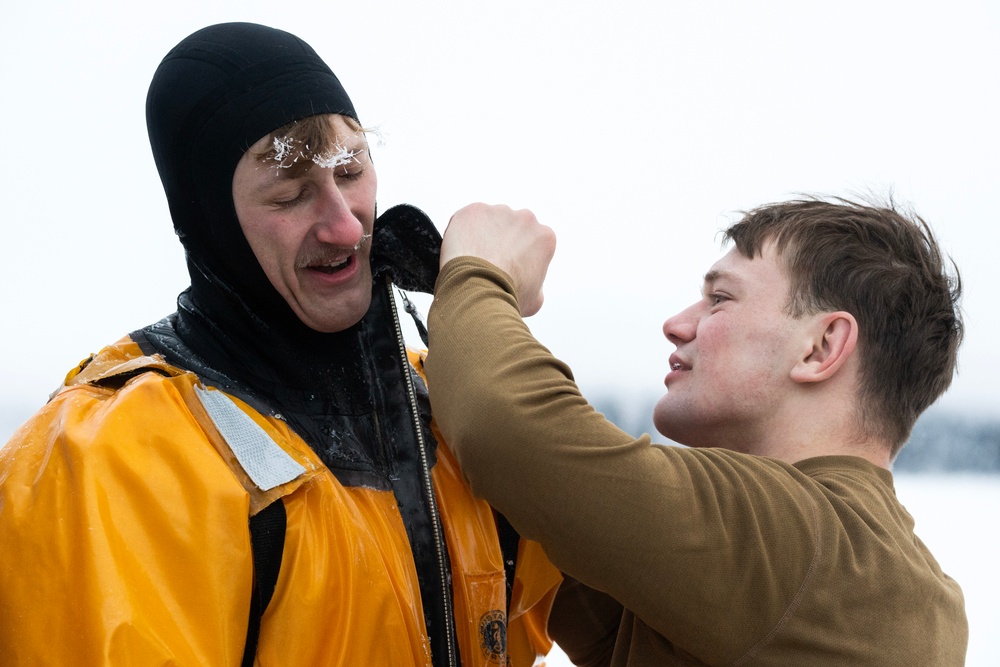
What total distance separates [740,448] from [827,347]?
6.4 inches

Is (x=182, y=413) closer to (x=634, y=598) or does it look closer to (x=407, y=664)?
(x=407, y=664)

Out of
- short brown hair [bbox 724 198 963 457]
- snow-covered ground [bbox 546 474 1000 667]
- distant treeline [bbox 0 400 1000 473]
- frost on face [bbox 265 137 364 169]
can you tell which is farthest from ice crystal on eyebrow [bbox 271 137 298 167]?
distant treeline [bbox 0 400 1000 473]

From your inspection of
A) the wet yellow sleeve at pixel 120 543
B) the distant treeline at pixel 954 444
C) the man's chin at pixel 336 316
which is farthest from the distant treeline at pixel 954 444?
the wet yellow sleeve at pixel 120 543

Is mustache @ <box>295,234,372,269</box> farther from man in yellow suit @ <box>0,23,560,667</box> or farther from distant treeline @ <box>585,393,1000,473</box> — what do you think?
distant treeline @ <box>585,393,1000,473</box>

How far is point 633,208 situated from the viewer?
3.39 metres

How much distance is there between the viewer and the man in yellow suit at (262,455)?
2.69ft

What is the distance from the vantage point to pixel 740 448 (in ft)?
3.87

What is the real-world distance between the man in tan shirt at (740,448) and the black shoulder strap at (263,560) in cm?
18

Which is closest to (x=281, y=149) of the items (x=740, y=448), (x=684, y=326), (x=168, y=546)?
(x=168, y=546)

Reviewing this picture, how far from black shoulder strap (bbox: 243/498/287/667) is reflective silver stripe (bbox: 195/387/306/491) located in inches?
1.2

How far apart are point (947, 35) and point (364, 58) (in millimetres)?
2102

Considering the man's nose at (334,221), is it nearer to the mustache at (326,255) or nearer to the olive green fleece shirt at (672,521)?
the mustache at (326,255)

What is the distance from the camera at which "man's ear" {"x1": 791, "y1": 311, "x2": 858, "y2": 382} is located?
1.11 meters

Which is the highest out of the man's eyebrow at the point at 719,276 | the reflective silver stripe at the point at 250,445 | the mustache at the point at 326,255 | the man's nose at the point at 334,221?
the man's nose at the point at 334,221
